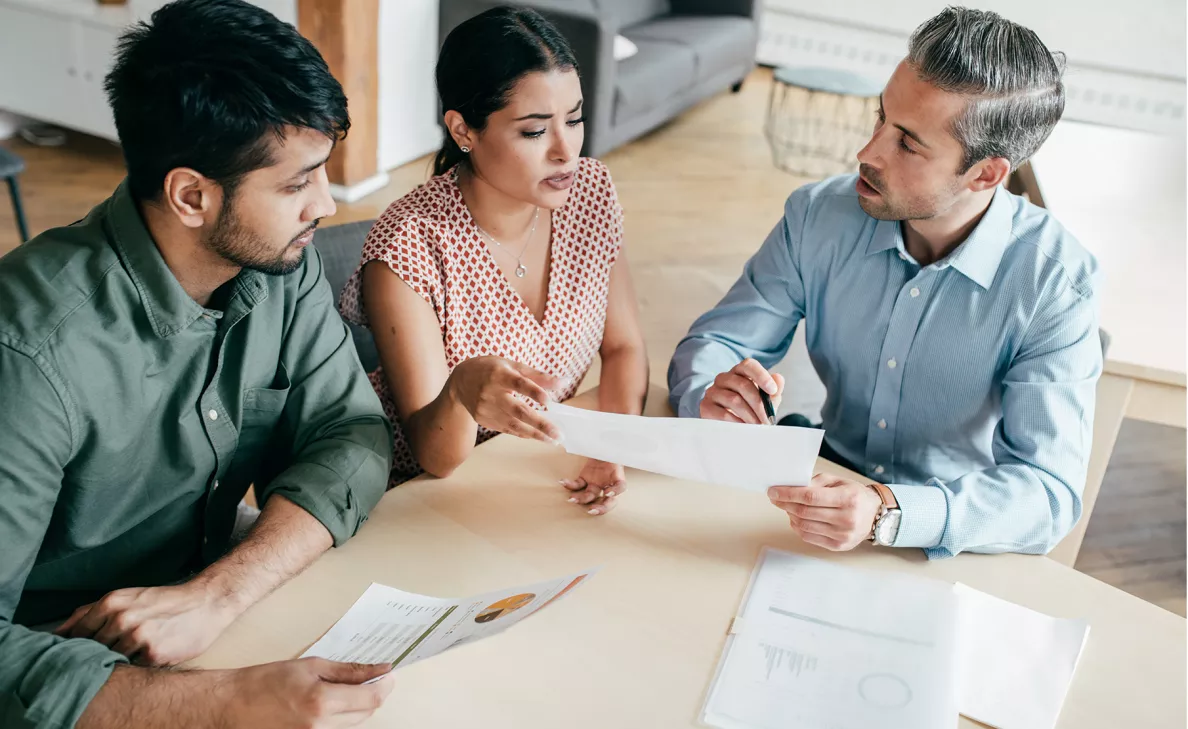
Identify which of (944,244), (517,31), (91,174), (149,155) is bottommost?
(91,174)

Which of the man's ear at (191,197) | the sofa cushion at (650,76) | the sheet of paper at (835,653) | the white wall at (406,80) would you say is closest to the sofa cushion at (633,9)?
the sofa cushion at (650,76)

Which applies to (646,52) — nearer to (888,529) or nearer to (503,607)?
(888,529)

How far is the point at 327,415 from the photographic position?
4.78 feet

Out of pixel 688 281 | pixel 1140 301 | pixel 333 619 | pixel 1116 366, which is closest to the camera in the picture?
pixel 333 619

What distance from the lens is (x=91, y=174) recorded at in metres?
4.41

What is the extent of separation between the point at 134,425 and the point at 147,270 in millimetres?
188

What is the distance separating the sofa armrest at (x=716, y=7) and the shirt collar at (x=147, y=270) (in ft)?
17.2

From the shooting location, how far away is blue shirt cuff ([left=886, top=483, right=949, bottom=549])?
1315 mm

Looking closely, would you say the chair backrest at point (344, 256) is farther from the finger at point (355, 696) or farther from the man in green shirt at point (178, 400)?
the finger at point (355, 696)

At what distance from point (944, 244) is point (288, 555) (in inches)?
44.5

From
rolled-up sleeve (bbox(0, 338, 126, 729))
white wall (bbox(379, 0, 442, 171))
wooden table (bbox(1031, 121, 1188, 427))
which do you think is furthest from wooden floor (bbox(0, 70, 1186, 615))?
rolled-up sleeve (bbox(0, 338, 126, 729))

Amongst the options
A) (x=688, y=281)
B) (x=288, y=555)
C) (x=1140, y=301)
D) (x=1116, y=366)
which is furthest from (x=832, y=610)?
(x=688, y=281)

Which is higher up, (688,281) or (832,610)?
(832,610)

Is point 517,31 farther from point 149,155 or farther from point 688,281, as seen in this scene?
point 688,281
